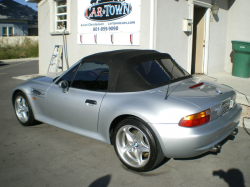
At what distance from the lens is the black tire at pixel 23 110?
16.7ft

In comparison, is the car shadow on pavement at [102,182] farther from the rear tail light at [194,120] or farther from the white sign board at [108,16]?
the white sign board at [108,16]

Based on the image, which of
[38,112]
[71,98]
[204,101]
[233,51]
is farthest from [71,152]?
[233,51]

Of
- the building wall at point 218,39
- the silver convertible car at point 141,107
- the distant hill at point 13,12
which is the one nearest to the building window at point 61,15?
the building wall at point 218,39

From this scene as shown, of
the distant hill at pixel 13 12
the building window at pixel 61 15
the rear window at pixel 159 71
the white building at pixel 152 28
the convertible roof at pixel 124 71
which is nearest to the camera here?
the convertible roof at pixel 124 71

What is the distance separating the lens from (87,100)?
3.97m

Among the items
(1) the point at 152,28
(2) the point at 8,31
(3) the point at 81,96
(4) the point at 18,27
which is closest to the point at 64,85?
(3) the point at 81,96

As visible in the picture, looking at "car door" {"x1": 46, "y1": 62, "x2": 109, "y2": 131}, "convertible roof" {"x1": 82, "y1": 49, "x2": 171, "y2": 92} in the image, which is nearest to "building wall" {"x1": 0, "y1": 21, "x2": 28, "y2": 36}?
"car door" {"x1": 46, "y1": 62, "x2": 109, "y2": 131}

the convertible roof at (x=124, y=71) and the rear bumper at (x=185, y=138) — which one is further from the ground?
the convertible roof at (x=124, y=71)

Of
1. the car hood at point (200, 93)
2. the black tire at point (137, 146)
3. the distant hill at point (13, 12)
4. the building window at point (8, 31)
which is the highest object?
the distant hill at point (13, 12)

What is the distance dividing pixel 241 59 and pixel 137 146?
24.6 ft

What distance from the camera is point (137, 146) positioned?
357 centimetres

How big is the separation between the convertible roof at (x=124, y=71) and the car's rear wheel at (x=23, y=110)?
1800 millimetres

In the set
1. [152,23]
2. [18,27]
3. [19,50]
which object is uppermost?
[18,27]

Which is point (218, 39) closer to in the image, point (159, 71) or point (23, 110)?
point (159, 71)
